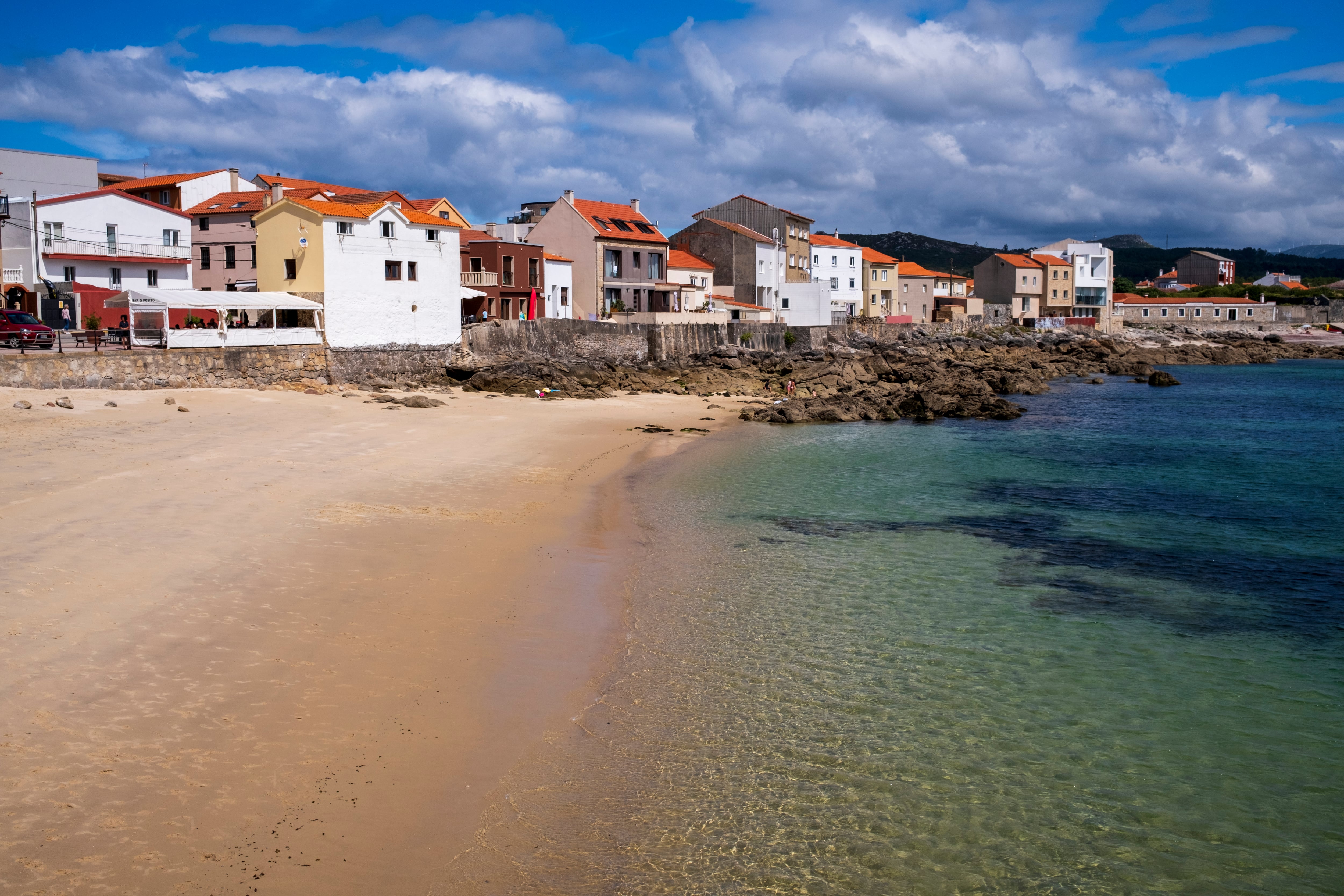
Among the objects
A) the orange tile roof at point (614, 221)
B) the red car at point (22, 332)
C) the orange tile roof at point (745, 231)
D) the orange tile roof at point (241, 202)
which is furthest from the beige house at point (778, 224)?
the red car at point (22, 332)

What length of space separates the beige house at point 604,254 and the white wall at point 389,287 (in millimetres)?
15203

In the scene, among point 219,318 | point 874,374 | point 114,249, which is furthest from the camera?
point 874,374

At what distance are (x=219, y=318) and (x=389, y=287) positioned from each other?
705 centimetres

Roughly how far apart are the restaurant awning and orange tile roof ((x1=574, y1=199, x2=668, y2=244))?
25.5 meters

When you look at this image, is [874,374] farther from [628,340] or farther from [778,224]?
[778,224]

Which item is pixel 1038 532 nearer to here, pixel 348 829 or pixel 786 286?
pixel 348 829

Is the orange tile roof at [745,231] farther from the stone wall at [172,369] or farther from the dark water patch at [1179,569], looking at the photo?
the dark water patch at [1179,569]

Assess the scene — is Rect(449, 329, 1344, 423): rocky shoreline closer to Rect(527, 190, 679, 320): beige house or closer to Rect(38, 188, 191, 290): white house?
Rect(527, 190, 679, 320): beige house

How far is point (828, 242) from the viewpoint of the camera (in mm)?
87750

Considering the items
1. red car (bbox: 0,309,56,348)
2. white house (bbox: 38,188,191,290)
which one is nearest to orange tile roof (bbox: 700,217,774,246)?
white house (bbox: 38,188,191,290)

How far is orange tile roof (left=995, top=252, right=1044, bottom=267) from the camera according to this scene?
354 ft

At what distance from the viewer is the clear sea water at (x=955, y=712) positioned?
7.24 metres

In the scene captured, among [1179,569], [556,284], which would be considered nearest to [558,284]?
[556,284]

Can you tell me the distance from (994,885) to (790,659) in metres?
4.43
